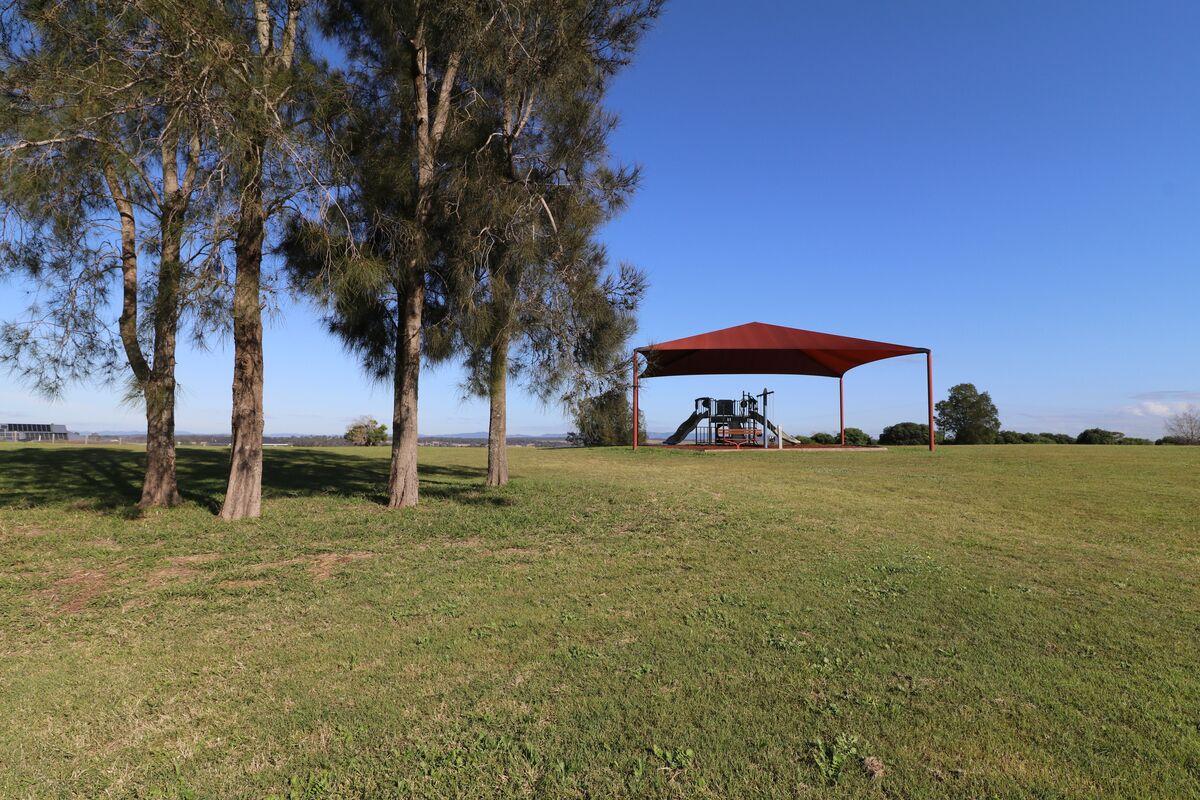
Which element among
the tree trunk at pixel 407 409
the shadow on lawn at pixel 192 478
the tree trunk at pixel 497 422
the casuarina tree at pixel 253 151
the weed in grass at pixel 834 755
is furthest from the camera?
the tree trunk at pixel 497 422

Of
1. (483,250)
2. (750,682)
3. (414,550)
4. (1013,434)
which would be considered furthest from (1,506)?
(1013,434)

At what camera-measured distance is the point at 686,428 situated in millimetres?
24391

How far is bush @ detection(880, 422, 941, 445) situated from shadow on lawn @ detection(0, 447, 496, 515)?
18.3 m

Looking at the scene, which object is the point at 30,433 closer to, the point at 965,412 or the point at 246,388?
the point at 246,388

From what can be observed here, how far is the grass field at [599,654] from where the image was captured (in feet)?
9.57

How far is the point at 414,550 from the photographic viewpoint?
24.4 feet

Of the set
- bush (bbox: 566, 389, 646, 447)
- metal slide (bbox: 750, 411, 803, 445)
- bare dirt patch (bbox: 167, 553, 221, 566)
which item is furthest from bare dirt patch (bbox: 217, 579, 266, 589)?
metal slide (bbox: 750, 411, 803, 445)

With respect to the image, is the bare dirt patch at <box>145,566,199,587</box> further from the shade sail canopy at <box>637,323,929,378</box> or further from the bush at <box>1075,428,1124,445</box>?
the bush at <box>1075,428,1124,445</box>

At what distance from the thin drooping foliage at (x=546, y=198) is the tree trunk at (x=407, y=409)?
796 millimetres

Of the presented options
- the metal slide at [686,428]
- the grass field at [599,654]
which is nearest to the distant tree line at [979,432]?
the metal slide at [686,428]

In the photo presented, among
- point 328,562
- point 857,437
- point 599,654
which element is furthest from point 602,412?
point 857,437

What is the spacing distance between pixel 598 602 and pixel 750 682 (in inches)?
72.7

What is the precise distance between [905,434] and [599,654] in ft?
81.9

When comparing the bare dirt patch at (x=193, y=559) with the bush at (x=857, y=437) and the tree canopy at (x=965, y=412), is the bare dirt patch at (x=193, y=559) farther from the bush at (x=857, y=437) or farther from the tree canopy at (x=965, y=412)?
the tree canopy at (x=965, y=412)
